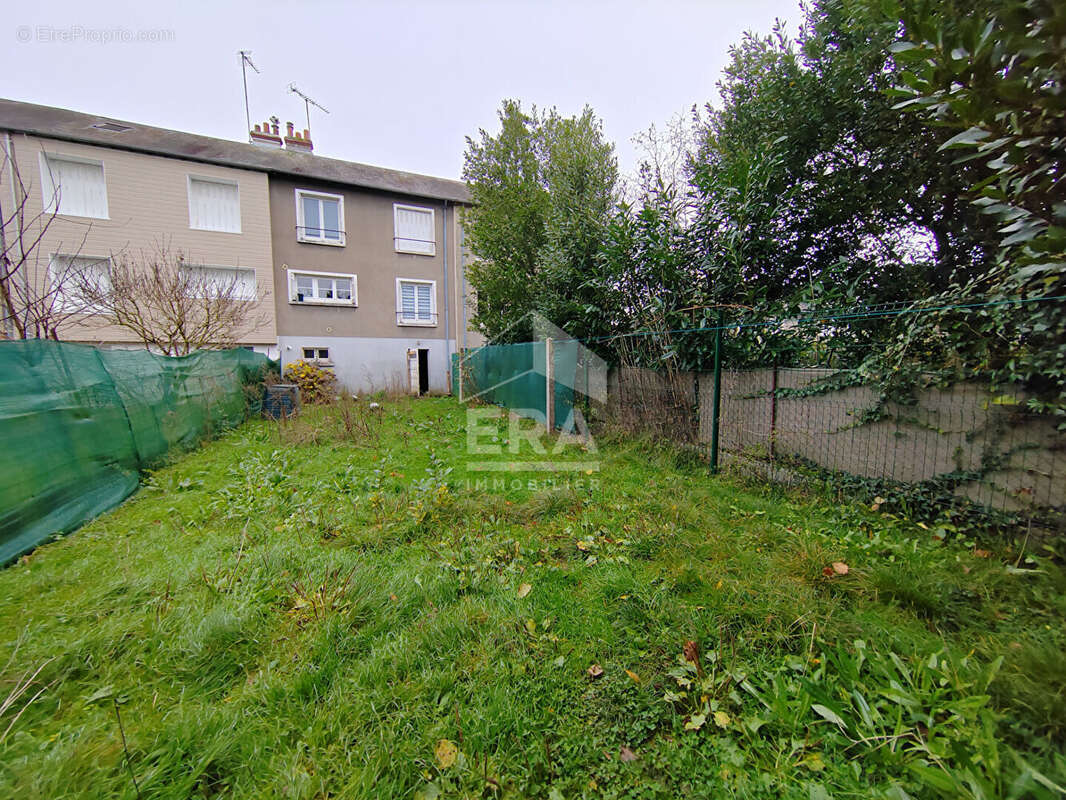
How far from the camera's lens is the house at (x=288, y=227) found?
10.6 metres

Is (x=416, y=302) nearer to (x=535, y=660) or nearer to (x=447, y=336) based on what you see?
(x=447, y=336)

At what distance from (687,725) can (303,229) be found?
623 inches

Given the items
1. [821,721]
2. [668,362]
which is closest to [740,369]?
[668,362]

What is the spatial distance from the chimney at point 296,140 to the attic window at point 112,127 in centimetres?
439

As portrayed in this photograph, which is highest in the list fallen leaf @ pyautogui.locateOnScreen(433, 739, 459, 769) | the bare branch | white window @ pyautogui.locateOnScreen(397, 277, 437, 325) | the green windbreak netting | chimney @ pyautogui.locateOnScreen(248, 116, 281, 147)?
chimney @ pyautogui.locateOnScreen(248, 116, 281, 147)

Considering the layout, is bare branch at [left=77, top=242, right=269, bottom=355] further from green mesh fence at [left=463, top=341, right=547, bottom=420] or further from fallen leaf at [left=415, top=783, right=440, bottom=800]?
fallen leaf at [left=415, top=783, right=440, bottom=800]

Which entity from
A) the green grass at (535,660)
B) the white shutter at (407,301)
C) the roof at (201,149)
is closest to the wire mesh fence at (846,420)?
the green grass at (535,660)

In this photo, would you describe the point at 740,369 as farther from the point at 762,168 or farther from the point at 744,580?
the point at 744,580

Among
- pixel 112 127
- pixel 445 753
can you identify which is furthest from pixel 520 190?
pixel 112 127

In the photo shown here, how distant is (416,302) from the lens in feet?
47.6

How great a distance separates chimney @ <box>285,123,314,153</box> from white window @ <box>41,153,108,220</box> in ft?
18.3

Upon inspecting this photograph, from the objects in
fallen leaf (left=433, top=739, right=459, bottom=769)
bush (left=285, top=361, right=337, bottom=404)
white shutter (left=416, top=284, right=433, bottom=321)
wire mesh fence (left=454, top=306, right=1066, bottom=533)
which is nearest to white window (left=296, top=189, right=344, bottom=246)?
white shutter (left=416, top=284, right=433, bottom=321)

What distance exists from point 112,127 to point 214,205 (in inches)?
152

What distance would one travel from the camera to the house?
10609mm
